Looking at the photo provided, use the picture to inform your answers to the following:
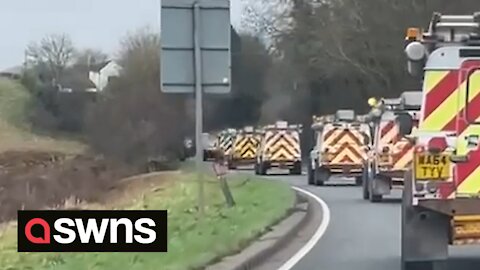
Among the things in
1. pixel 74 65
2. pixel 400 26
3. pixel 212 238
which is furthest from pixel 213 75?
pixel 74 65

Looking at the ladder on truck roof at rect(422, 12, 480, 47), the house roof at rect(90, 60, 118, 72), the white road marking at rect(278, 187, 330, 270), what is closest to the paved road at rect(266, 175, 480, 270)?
the white road marking at rect(278, 187, 330, 270)

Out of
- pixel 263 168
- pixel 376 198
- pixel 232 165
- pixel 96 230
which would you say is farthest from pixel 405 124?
pixel 232 165

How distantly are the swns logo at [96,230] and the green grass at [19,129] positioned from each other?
40054 mm

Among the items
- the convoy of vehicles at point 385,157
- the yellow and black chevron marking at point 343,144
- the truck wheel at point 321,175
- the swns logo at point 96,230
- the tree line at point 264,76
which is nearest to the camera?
the swns logo at point 96,230

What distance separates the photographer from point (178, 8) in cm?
1922

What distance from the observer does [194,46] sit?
19141 mm

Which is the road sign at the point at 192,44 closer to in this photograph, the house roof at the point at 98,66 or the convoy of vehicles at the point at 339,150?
the convoy of vehicles at the point at 339,150

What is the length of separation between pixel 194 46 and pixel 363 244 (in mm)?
4246

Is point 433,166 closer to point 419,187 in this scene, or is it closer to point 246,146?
point 419,187

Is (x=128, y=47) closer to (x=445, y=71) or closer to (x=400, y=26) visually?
(x=400, y=26)

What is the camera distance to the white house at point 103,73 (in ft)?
198

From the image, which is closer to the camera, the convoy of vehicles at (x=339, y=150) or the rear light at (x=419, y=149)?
the rear light at (x=419, y=149)

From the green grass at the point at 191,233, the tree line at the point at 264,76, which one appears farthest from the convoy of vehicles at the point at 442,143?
the tree line at the point at 264,76

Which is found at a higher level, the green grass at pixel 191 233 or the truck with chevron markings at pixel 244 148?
the green grass at pixel 191 233
